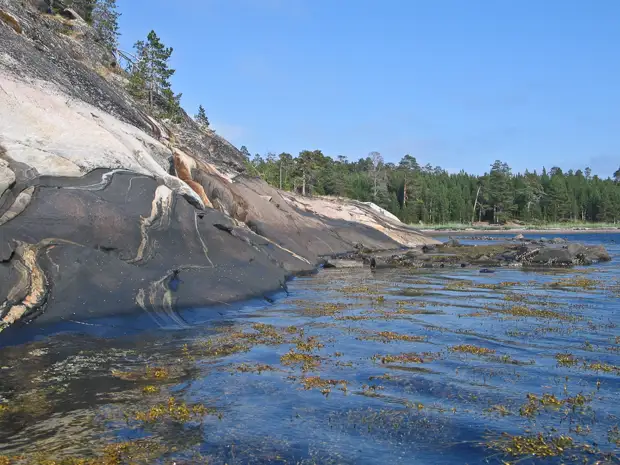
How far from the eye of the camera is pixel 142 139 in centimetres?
2864

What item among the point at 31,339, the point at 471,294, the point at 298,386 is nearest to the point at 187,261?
the point at 31,339

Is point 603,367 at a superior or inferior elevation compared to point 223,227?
inferior

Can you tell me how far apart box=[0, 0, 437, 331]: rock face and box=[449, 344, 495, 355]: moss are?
7383 mm

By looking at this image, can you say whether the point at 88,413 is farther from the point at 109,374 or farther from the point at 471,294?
the point at 471,294

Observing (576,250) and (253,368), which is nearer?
(253,368)

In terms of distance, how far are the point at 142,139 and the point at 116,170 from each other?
28.4 feet

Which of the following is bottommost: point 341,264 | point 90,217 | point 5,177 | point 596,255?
point 341,264

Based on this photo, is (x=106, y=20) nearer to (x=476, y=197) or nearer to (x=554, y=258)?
(x=554, y=258)

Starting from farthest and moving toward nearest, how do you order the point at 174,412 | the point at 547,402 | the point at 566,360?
the point at 566,360 < the point at 547,402 < the point at 174,412

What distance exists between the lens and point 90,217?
55.8 ft

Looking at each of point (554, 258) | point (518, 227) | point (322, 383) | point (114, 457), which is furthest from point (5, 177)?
point (518, 227)

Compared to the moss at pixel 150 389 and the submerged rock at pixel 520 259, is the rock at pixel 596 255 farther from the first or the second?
the moss at pixel 150 389

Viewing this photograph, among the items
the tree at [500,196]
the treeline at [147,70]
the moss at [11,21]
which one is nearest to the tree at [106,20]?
the treeline at [147,70]

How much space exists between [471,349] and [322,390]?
4680 mm
